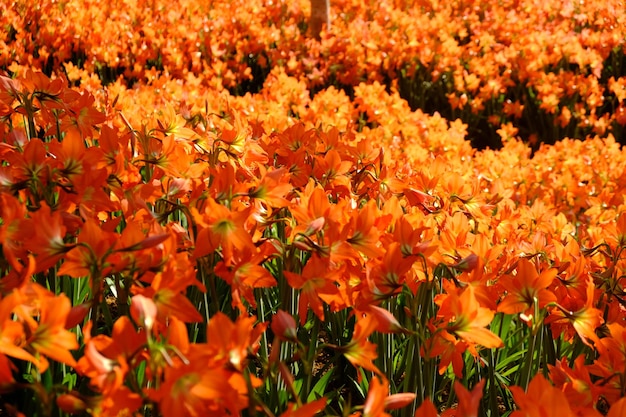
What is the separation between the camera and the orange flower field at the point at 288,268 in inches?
44.8

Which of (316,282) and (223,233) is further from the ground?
(223,233)

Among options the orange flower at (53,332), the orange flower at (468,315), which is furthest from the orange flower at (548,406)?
the orange flower at (53,332)

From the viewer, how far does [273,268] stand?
234 cm

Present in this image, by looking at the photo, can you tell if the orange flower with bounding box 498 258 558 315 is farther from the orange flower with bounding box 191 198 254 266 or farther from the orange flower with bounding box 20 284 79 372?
the orange flower with bounding box 20 284 79 372

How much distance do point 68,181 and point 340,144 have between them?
4.50 ft

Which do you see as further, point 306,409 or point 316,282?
point 316,282

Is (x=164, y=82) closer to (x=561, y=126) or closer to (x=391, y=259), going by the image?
(x=561, y=126)

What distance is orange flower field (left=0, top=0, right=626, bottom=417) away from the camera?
3.73 feet

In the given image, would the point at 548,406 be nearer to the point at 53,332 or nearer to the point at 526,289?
the point at 526,289

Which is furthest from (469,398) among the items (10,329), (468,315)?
(10,329)

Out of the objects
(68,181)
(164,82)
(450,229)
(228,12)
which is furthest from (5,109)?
(228,12)

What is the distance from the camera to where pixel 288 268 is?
5.00 feet

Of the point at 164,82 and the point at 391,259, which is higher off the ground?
the point at 391,259

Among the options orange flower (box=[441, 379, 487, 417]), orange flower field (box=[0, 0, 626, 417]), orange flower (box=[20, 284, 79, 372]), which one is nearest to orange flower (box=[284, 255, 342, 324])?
orange flower field (box=[0, 0, 626, 417])
